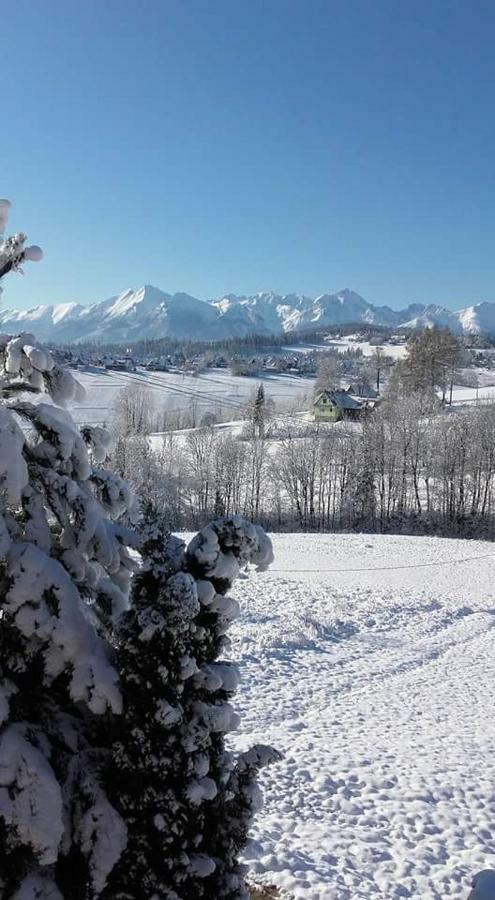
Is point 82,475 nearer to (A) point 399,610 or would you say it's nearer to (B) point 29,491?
(B) point 29,491

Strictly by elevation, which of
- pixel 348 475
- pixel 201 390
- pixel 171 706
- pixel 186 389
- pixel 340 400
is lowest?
pixel 348 475

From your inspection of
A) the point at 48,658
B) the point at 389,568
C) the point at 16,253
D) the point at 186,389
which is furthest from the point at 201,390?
the point at 48,658

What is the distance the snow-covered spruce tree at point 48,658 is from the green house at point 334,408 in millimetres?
67105

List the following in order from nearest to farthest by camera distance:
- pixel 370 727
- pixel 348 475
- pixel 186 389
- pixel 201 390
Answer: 1. pixel 370 727
2. pixel 348 475
3. pixel 186 389
4. pixel 201 390

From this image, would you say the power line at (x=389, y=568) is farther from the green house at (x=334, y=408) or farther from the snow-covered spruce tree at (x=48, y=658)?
the green house at (x=334, y=408)

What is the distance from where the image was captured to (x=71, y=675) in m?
4.31

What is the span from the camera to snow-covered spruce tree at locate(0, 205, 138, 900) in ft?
12.7

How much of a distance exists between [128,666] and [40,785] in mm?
890

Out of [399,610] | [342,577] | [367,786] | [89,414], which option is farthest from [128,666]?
[89,414]

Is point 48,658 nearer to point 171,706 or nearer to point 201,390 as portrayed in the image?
point 171,706

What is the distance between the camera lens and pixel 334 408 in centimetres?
7269

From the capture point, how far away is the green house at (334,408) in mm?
72000

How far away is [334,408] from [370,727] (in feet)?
197

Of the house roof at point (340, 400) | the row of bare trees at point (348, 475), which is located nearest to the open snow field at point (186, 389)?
the house roof at point (340, 400)
